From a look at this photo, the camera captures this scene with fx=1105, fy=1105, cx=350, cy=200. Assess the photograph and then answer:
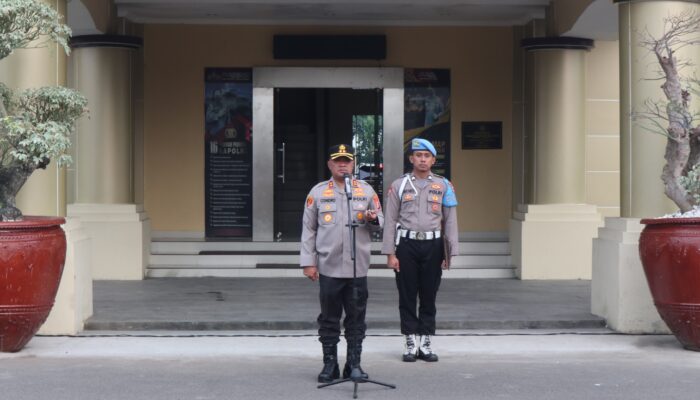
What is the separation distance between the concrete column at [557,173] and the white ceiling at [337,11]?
2.39 ft

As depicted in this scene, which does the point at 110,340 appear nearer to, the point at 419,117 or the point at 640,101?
the point at 640,101

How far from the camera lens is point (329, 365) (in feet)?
25.5

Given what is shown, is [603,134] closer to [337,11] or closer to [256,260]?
[337,11]

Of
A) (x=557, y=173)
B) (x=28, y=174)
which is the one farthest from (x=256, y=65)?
(x=28, y=174)

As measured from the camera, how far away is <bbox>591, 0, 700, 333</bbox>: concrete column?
32.6 feet

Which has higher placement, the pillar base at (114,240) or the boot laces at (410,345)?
the pillar base at (114,240)

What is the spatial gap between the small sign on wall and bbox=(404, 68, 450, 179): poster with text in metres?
0.27

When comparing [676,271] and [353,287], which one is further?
[676,271]

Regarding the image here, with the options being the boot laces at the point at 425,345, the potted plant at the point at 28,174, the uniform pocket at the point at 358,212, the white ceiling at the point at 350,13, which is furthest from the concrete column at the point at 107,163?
the uniform pocket at the point at 358,212

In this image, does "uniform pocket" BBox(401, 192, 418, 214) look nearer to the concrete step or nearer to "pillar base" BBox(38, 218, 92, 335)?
"pillar base" BBox(38, 218, 92, 335)

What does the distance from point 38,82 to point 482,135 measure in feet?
24.3

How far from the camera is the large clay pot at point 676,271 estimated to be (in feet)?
28.3

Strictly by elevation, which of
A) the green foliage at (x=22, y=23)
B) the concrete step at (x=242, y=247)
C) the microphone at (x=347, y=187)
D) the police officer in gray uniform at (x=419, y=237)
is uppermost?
the green foliage at (x=22, y=23)

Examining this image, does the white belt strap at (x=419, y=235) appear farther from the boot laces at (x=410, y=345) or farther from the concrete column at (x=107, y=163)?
the concrete column at (x=107, y=163)
